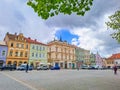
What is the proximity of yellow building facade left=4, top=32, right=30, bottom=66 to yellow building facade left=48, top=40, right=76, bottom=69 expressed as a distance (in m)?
14.6

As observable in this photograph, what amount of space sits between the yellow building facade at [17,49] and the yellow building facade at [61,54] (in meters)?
14.6

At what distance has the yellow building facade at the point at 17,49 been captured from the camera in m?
57.9

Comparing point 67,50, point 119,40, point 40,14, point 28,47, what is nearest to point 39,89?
point 40,14

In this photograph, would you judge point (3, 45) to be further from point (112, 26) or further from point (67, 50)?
point (112, 26)

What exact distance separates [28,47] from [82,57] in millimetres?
40947

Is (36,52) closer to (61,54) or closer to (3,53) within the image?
(3,53)

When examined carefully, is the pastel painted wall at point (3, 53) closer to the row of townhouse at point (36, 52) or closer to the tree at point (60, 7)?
the row of townhouse at point (36, 52)

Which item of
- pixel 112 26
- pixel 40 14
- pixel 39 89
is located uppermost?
pixel 112 26

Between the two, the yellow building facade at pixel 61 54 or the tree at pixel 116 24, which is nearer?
the tree at pixel 116 24

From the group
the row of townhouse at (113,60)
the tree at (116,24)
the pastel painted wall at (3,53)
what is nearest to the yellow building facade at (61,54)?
the pastel painted wall at (3,53)

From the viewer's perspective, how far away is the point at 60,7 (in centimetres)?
837

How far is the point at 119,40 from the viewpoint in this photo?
19.2 metres

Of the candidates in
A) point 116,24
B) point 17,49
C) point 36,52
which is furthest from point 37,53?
point 116,24

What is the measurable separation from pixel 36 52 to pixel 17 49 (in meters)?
8.53
